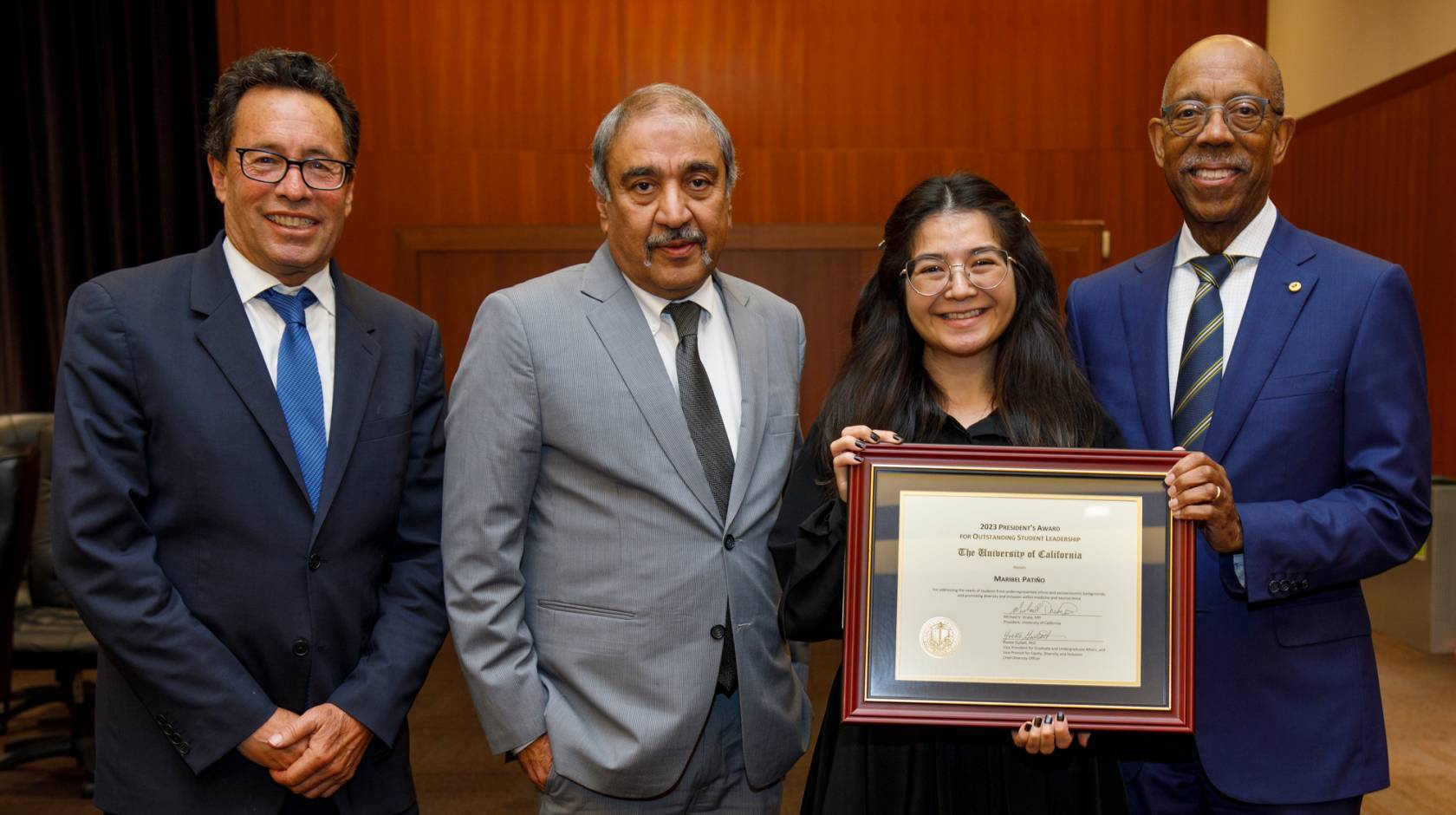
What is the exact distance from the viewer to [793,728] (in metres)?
1.94

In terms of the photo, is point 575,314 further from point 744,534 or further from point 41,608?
point 41,608

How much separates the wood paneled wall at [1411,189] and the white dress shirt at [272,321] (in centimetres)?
514

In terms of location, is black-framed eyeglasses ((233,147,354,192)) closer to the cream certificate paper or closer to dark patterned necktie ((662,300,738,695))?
dark patterned necktie ((662,300,738,695))

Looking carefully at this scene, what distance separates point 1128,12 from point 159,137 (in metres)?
5.70

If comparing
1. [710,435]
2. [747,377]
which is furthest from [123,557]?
[747,377]

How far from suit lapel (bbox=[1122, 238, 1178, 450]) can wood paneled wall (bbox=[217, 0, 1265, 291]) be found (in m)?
4.74

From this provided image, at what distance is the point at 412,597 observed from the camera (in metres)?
1.91

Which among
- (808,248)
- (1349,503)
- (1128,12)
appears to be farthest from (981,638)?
(1128,12)

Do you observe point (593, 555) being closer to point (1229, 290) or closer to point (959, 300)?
point (959, 300)

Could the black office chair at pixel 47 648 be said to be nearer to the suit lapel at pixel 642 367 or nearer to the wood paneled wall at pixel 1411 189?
the suit lapel at pixel 642 367

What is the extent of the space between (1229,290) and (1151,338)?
0.51 ft

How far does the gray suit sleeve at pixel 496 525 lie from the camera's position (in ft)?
5.92

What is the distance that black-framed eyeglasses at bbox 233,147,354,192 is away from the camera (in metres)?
1.82
